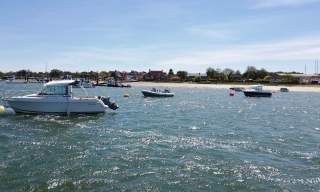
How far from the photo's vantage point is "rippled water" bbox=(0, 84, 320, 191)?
1891 centimetres

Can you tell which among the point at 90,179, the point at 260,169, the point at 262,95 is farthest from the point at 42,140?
the point at 262,95

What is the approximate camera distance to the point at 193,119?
45.1m

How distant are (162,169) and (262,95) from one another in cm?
8063

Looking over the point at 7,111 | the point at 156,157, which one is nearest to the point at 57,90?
the point at 7,111

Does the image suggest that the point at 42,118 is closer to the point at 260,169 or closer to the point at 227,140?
the point at 227,140

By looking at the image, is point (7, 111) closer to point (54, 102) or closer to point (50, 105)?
point (50, 105)

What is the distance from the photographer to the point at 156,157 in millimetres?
23859

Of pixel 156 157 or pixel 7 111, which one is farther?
pixel 7 111

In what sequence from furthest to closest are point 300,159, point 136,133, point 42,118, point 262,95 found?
1. point 262,95
2. point 42,118
3. point 136,133
4. point 300,159

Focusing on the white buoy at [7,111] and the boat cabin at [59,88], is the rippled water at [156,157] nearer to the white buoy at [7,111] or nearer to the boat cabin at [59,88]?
the white buoy at [7,111]

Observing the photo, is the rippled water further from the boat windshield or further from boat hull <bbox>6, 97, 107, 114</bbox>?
the boat windshield

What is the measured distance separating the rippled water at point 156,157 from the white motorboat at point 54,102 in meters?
5.63

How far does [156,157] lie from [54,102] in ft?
77.9

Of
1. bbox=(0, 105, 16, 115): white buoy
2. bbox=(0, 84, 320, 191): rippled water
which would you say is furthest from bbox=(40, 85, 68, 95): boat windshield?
bbox=(0, 84, 320, 191): rippled water
